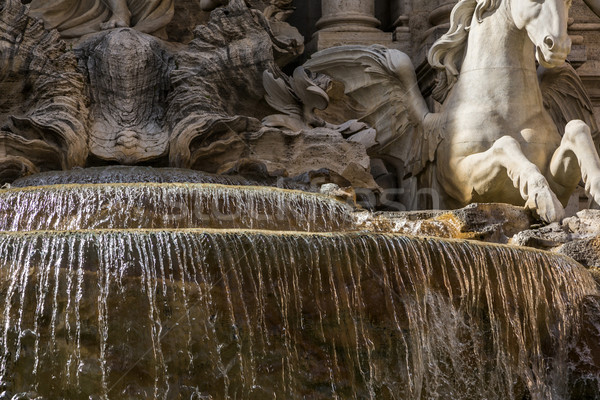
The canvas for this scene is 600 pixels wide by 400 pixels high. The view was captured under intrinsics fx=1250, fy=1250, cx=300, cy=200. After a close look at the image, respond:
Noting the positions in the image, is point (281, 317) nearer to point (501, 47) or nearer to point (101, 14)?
point (501, 47)

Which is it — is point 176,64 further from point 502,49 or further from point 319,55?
point 502,49

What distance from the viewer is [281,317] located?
6164 millimetres

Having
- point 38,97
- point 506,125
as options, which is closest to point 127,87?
point 38,97

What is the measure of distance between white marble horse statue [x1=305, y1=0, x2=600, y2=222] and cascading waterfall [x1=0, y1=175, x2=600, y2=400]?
4.87 feet

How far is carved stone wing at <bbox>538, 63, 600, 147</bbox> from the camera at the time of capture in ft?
33.4

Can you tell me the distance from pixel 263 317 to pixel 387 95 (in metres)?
4.80

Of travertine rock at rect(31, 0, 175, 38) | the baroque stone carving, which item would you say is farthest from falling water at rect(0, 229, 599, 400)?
travertine rock at rect(31, 0, 175, 38)

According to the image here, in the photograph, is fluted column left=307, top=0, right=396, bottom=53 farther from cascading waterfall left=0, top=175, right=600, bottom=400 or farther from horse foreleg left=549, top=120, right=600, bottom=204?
cascading waterfall left=0, top=175, right=600, bottom=400

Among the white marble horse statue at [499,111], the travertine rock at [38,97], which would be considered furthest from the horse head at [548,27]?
the travertine rock at [38,97]

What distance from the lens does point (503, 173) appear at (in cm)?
893

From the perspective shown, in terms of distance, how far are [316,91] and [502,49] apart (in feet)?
7.45

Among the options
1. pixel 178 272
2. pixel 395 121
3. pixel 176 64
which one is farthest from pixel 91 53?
pixel 178 272

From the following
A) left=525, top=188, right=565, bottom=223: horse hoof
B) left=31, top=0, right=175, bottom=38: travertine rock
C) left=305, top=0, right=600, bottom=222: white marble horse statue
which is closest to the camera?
left=525, top=188, right=565, bottom=223: horse hoof

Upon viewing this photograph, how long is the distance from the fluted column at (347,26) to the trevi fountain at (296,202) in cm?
3
